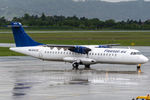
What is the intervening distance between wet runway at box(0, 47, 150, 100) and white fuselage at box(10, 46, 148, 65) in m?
0.93

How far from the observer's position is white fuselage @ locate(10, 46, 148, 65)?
43656 millimetres

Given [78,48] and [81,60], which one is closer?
[81,60]

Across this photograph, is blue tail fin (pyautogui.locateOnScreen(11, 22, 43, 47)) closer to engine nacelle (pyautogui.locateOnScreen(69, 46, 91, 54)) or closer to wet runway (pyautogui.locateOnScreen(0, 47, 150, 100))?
wet runway (pyautogui.locateOnScreen(0, 47, 150, 100))

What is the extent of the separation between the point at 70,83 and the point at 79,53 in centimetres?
1269

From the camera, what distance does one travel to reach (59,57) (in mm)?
46844

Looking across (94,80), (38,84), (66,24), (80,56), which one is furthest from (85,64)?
(66,24)

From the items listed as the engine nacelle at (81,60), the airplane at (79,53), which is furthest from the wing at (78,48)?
the engine nacelle at (81,60)

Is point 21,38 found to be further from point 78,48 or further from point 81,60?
point 81,60

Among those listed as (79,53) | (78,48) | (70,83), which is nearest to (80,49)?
(78,48)

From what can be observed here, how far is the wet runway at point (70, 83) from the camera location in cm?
2814

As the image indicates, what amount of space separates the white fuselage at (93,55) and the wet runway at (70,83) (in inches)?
36.7

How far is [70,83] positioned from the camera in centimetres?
3369

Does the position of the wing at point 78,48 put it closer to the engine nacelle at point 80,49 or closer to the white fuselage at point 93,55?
the engine nacelle at point 80,49

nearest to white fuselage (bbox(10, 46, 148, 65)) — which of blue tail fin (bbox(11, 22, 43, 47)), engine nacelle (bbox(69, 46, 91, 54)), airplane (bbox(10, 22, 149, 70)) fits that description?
airplane (bbox(10, 22, 149, 70))
